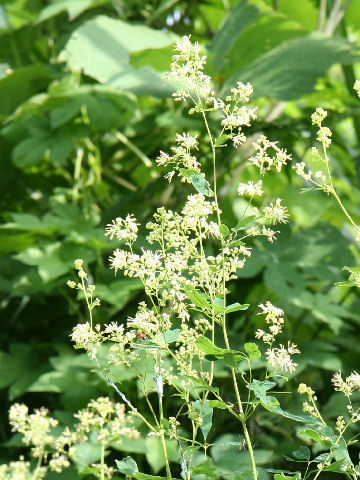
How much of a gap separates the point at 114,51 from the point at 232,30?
11.9 inches

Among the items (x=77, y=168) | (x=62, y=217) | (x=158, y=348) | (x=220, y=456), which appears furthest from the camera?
(x=77, y=168)

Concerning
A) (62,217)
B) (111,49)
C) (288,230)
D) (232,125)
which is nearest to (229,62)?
(111,49)

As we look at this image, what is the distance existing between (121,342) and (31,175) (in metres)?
1.59

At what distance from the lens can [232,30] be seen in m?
1.74

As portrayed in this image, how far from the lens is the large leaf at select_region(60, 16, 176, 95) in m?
1.77

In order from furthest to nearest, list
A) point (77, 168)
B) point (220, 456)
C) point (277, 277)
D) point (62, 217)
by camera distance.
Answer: point (77, 168), point (62, 217), point (277, 277), point (220, 456)

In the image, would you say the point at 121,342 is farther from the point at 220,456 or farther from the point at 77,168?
the point at 77,168

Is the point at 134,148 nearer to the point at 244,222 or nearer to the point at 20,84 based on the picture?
the point at 20,84

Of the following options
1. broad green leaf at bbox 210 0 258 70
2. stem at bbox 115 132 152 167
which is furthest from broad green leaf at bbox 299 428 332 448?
stem at bbox 115 132 152 167

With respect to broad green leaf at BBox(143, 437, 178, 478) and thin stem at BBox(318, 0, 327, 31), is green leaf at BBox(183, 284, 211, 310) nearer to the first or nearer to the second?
broad green leaf at BBox(143, 437, 178, 478)

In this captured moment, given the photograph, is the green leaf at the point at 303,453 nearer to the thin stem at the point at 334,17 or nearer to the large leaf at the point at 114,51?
the large leaf at the point at 114,51

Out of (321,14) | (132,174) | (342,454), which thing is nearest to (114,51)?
(132,174)

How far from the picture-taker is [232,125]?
0.69m

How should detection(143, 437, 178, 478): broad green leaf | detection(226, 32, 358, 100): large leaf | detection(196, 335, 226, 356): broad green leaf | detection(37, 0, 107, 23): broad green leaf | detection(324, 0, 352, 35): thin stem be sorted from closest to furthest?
detection(196, 335, 226, 356): broad green leaf < detection(143, 437, 178, 478): broad green leaf < detection(226, 32, 358, 100): large leaf < detection(37, 0, 107, 23): broad green leaf < detection(324, 0, 352, 35): thin stem
